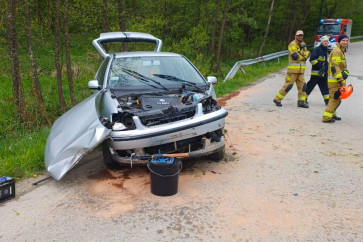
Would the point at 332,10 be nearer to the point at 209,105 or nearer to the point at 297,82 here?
the point at 297,82

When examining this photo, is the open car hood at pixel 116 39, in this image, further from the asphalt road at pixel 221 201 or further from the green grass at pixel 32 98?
the asphalt road at pixel 221 201

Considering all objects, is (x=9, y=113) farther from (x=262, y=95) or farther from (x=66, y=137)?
(x=262, y=95)

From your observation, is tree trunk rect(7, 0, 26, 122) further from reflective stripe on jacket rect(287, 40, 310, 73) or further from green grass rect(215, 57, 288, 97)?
reflective stripe on jacket rect(287, 40, 310, 73)

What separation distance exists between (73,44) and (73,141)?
16777mm

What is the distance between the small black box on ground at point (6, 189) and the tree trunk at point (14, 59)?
4000 mm

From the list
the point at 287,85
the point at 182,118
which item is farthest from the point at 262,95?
the point at 182,118

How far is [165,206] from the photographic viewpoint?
389 centimetres

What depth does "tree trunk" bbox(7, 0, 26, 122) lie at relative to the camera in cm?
707

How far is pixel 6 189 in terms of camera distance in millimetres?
4027

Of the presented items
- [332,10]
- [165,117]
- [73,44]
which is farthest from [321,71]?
[332,10]

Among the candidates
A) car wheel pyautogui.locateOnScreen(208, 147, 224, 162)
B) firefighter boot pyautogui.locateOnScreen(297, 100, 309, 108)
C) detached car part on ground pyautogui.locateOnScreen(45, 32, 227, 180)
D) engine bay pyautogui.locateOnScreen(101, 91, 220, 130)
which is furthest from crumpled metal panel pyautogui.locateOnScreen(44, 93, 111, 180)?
firefighter boot pyautogui.locateOnScreen(297, 100, 309, 108)

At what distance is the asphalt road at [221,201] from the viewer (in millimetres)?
3396

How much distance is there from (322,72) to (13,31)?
281 inches

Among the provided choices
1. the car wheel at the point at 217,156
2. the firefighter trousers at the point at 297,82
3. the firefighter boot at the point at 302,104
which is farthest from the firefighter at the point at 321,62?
the car wheel at the point at 217,156
